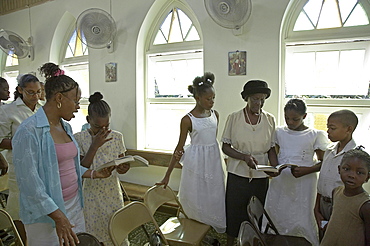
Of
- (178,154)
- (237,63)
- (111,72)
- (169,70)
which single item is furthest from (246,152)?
(111,72)

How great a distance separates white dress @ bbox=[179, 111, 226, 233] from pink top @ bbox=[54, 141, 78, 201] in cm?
114

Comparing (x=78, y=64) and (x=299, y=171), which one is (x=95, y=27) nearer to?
(x=78, y=64)

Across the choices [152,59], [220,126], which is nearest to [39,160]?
[220,126]

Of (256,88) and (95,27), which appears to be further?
(95,27)

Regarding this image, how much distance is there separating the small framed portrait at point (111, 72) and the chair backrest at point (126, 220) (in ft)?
9.16

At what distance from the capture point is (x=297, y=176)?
2.15 m

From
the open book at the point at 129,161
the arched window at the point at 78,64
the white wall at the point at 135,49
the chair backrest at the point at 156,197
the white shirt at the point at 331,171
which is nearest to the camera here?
the open book at the point at 129,161

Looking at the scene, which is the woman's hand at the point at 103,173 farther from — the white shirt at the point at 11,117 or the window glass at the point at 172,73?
the window glass at the point at 172,73

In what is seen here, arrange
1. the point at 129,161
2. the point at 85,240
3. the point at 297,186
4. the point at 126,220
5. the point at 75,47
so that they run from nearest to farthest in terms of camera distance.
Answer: the point at 85,240 → the point at 129,161 → the point at 126,220 → the point at 297,186 → the point at 75,47

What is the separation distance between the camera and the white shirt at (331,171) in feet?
6.09

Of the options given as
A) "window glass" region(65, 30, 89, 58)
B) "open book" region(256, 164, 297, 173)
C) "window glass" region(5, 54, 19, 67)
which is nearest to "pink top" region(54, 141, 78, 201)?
"open book" region(256, 164, 297, 173)

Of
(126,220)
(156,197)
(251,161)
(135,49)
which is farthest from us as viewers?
(135,49)

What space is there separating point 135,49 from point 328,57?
2.57m

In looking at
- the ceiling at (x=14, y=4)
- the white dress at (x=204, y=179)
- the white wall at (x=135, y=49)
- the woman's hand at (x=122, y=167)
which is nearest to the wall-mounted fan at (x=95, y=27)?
the white wall at (x=135, y=49)
